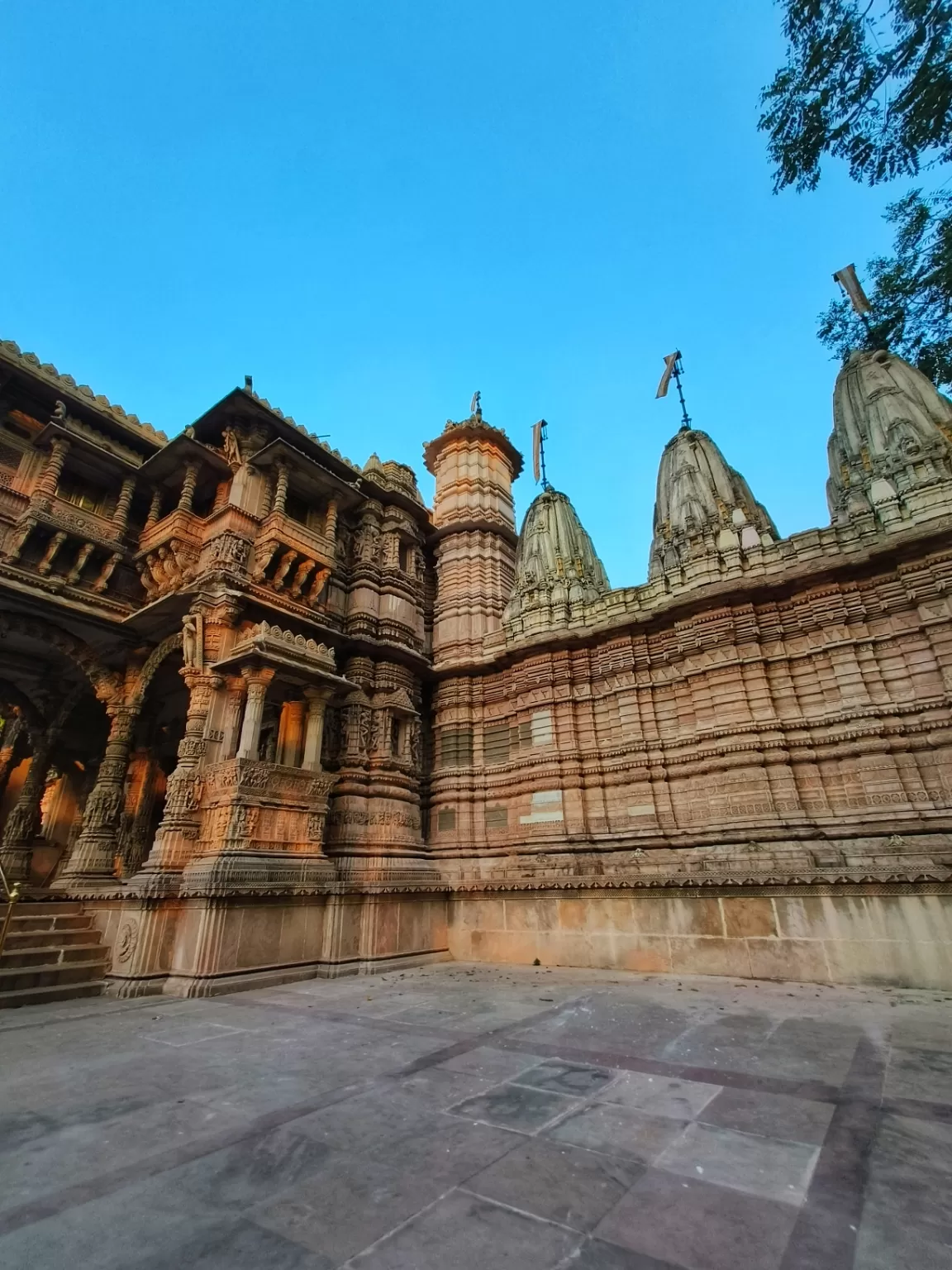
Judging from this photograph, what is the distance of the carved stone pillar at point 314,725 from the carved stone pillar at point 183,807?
74.2 inches

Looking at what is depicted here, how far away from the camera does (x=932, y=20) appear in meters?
7.51

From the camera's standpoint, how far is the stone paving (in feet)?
7.96

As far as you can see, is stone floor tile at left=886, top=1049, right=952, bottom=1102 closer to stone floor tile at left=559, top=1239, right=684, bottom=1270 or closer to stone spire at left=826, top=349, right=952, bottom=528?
stone floor tile at left=559, top=1239, right=684, bottom=1270

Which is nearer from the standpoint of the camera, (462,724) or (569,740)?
(569,740)

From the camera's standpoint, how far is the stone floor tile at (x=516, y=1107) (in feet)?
12.1

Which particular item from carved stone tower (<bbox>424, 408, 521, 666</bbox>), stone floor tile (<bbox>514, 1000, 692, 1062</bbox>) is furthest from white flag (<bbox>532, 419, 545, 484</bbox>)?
stone floor tile (<bbox>514, 1000, 692, 1062</bbox>)

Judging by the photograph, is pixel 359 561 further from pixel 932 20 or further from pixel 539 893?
pixel 932 20

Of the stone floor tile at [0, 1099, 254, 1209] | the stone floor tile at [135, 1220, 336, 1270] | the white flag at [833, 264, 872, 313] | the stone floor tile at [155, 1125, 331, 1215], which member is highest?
the white flag at [833, 264, 872, 313]

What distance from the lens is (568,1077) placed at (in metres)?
4.61

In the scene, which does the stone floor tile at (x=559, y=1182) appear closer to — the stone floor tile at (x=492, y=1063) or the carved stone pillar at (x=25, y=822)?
the stone floor tile at (x=492, y=1063)

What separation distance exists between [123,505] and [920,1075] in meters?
17.1

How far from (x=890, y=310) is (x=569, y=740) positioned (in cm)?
1253

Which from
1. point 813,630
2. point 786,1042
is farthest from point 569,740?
point 786,1042

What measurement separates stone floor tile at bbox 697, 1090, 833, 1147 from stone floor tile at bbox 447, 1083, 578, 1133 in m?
0.99
